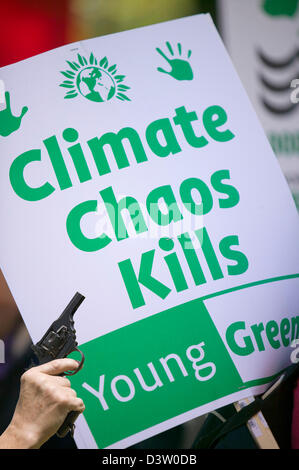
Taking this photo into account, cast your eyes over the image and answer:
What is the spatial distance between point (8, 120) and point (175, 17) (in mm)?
619

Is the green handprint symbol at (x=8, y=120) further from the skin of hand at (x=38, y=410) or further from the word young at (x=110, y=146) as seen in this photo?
the skin of hand at (x=38, y=410)

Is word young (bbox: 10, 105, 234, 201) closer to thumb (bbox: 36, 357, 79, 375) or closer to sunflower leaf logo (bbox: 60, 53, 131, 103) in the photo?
sunflower leaf logo (bbox: 60, 53, 131, 103)

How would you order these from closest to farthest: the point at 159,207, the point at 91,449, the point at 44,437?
1. the point at 44,437
2. the point at 91,449
3. the point at 159,207

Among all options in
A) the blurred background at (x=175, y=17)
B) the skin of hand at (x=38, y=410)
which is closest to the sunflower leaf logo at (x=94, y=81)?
the blurred background at (x=175, y=17)

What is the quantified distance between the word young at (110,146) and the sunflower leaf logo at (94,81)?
0.12m

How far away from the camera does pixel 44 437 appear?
44.3 inches

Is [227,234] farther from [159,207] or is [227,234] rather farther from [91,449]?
[91,449]

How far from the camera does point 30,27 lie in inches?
64.8

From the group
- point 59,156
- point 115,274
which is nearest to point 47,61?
point 59,156

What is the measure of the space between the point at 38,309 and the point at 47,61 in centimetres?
75

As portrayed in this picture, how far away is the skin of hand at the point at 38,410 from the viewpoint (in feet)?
3.64
